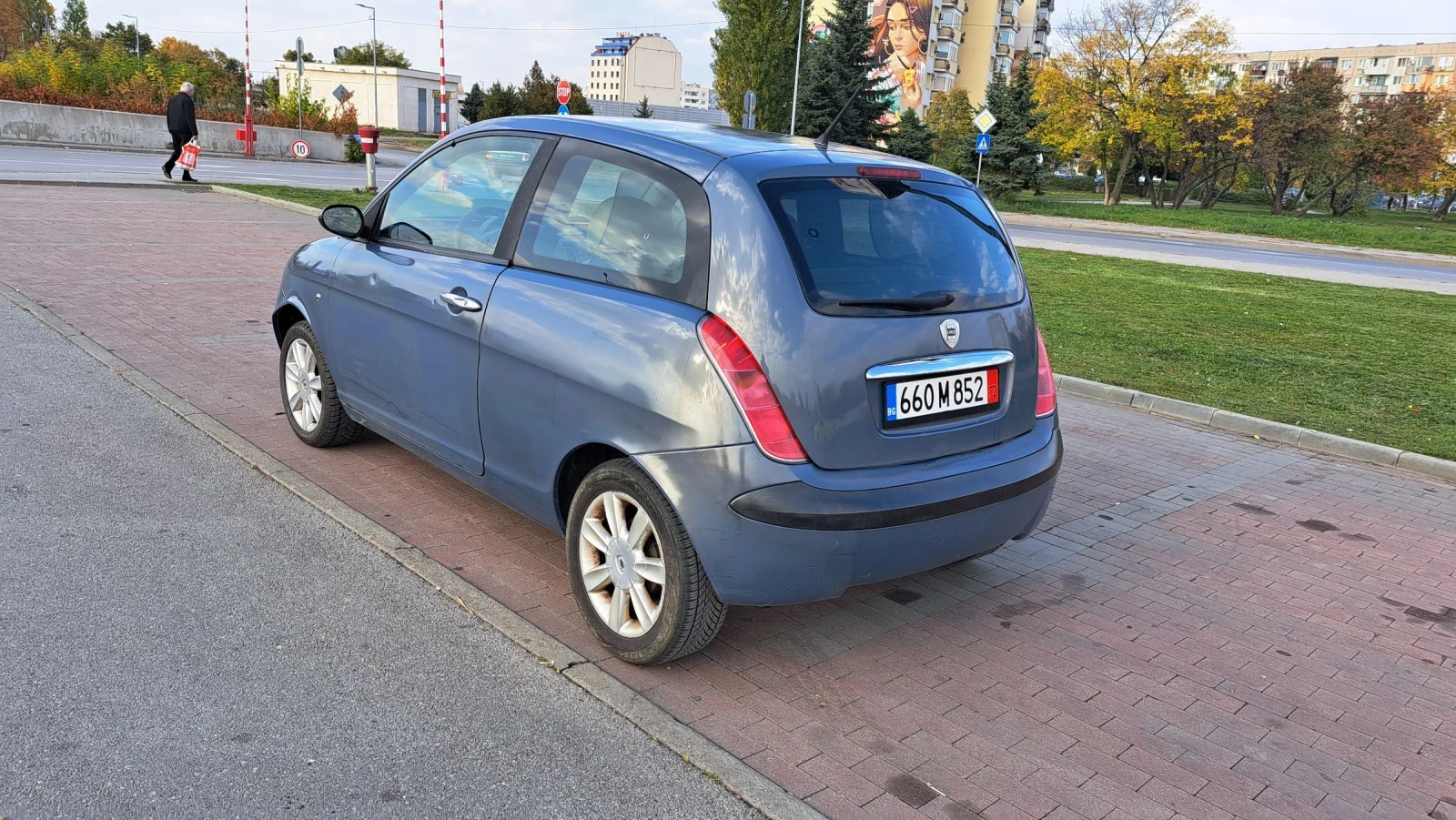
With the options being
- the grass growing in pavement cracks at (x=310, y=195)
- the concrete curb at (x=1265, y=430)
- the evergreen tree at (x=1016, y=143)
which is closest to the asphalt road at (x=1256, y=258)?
the evergreen tree at (x=1016, y=143)

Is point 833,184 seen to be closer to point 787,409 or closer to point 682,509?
point 787,409

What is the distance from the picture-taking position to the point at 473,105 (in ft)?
191

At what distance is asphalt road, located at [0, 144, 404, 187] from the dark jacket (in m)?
1.08

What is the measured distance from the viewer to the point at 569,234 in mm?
3797

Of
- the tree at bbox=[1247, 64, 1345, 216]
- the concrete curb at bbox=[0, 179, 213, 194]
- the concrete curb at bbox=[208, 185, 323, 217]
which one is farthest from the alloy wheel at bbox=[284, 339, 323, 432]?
the tree at bbox=[1247, 64, 1345, 216]

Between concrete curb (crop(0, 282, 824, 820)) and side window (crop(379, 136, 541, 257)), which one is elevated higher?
side window (crop(379, 136, 541, 257))

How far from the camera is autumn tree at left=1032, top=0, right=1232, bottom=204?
46125mm

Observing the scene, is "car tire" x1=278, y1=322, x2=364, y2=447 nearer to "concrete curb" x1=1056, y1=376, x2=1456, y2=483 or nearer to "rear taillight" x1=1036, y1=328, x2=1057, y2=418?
"rear taillight" x1=1036, y1=328, x2=1057, y2=418

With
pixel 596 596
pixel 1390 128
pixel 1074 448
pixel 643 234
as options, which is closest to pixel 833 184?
pixel 643 234

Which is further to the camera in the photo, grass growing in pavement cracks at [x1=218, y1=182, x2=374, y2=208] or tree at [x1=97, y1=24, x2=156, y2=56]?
tree at [x1=97, y1=24, x2=156, y2=56]

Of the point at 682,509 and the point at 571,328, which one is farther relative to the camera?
the point at 571,328

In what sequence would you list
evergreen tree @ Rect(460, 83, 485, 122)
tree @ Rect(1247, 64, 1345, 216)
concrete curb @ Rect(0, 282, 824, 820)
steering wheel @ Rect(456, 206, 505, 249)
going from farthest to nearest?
evergreen tree @ Rect(460, 83, 485, 122) < tree @ Rect(1247, 64, 1345, 216) < steering wheel @ Rect(456, 206, 505, 249) < concrete curb @ Rect(0, 282, 824, 820)

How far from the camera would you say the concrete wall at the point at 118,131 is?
29.3 m

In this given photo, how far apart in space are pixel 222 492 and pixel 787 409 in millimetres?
2985
